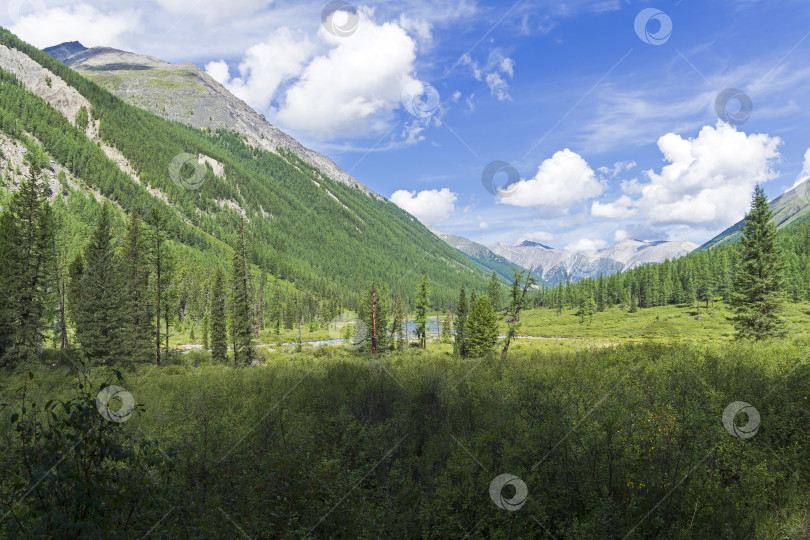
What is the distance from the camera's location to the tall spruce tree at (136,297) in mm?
33575

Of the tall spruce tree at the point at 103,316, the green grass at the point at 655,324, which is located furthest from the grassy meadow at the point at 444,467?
the green grass at the point at 655,324

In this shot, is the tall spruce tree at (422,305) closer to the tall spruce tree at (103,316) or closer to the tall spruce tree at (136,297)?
the tall spruce tree at (136,297)

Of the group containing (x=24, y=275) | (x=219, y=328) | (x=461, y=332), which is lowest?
(x=461, y=332)

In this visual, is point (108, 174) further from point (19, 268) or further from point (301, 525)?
point (301, 525)

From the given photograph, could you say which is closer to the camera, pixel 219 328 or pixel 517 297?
pixel 517 297

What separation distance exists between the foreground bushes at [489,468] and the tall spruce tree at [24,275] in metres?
25.1

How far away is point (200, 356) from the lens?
4388 cm

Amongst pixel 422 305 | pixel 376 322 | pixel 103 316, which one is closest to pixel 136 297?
pixel 103 316

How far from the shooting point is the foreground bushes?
6.29m

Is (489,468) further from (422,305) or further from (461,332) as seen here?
(422,305)

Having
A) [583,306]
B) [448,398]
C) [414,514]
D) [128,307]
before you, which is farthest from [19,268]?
[583,306]

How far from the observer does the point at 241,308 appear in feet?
130

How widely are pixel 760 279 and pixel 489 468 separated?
35192 mm

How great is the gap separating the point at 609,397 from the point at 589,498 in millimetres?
5150
